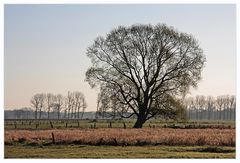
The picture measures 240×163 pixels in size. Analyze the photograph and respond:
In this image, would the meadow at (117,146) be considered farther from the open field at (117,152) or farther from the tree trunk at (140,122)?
the tree trunk at (140,122)

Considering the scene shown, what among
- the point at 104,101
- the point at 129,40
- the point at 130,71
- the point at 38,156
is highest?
the point at 129,40

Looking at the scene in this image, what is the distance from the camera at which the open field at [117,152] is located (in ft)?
57.2

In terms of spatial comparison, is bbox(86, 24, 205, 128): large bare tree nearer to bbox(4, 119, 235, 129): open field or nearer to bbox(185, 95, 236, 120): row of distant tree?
bbox(4, 119, 235, 129): open field

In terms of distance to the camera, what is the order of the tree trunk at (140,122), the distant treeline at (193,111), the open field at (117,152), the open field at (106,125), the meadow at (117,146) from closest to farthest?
the open field at (117,152)
the meadow at (117,146)
the tree trunk at (140,122)
the open field at (106,125)
the distant treeline at (193,111)

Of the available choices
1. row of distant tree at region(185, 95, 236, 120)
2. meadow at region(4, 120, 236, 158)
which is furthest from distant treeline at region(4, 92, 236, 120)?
meadow at region(4, 120, 236, 158)

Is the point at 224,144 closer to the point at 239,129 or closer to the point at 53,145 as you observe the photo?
the point at 239,129

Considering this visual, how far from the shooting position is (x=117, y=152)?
60.4 ft

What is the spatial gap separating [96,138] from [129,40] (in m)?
20.3

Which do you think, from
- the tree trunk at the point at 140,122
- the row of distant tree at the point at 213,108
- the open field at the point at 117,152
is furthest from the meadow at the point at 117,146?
the row of distant tree at the point at 213,108

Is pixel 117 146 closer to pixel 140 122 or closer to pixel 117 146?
pixel 117 146

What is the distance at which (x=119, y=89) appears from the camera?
4094cm

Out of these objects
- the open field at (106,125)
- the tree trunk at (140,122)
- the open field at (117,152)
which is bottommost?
the open field at (117,152)
